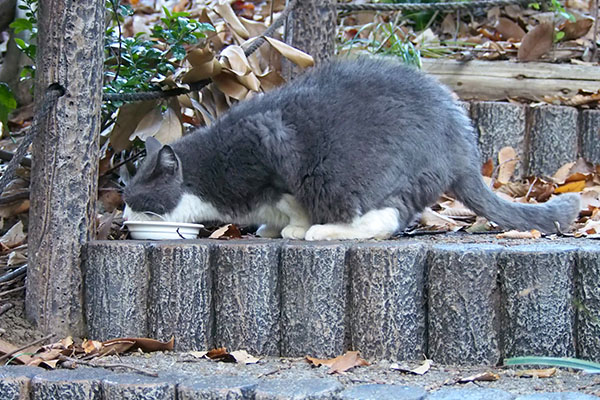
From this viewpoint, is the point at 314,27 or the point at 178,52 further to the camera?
the point at 314,27

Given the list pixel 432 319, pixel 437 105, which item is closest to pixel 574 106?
pixel 437 105

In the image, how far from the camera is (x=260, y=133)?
2.89 m

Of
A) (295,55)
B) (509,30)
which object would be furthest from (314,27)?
(509,30)

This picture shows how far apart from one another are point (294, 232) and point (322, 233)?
188mm

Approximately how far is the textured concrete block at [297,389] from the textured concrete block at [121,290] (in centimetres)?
62

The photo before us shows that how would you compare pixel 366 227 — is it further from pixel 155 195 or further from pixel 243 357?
pixel 155 195

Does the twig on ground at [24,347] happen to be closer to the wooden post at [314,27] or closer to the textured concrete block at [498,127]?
the wooden post at [314,27]

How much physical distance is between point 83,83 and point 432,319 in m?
1.36

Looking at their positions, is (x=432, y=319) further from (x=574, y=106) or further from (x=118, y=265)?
(x=574, y=106)

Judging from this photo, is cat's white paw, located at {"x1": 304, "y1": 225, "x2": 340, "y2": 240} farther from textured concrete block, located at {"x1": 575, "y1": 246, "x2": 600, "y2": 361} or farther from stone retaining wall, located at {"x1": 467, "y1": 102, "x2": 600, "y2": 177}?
stone retaining wall, located at {"x1": 467, "y1": 102, "x2": 600, "y2": 177}

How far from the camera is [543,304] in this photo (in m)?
2.26

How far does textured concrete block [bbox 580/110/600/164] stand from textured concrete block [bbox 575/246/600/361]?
1.98 metres

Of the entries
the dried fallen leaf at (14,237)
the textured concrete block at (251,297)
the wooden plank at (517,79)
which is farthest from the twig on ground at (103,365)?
the wooden plank at (517,79)

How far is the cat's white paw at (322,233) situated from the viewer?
2.77 metres
